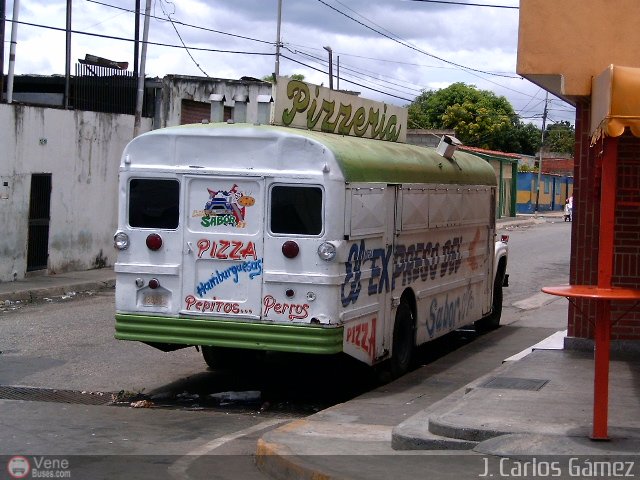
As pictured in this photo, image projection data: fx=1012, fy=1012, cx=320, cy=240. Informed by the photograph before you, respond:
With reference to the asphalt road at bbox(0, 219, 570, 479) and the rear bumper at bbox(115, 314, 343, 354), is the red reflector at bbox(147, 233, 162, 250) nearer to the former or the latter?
the rear bumper at bbox(115, 314, 343, 354)

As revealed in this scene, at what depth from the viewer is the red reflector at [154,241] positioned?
10.1 metres

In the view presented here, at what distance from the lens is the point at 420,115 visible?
72562 mm

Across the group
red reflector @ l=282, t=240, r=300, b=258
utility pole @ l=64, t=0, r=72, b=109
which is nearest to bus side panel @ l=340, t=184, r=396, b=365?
red reflector @ l=282, t=240, r=300, b=258

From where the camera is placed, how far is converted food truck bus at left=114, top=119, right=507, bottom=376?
9688 millimetres

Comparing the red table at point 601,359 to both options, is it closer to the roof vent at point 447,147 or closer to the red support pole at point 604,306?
the red support pole at point 604,306

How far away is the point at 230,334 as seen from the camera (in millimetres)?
9844

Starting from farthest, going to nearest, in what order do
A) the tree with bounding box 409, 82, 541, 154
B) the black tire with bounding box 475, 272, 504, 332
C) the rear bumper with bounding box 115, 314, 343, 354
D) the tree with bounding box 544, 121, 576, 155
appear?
the tree with bounding box 544, 121, 576, 155 → the tree with bounding box 409, 82, 541, 154 → the black tire with bounding box 475, 272, 504, 332 → the rear bumper with bounding box 115, 314, 343, 354

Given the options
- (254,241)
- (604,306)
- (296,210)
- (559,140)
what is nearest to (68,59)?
(254,241)

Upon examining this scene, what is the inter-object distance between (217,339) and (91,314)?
6.78 m

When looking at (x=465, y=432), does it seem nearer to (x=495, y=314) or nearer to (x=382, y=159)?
(x=382, y=159)

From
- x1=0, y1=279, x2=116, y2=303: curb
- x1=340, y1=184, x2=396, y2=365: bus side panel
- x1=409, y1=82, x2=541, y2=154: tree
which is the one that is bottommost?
x1=0, y1=279, x2=116, y2=303: curb

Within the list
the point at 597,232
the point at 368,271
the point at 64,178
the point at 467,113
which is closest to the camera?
the point at 368,271

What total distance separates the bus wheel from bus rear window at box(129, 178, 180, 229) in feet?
9.48

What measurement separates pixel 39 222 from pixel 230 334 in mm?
11507
